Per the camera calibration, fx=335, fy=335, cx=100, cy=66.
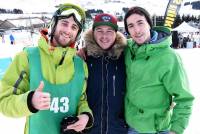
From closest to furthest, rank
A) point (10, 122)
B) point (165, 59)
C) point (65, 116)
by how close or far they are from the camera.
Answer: point (65, 116) < point (165, 59) < point (10, 122)

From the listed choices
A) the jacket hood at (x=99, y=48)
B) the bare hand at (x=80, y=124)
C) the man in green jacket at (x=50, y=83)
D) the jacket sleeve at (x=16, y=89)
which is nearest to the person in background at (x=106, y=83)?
the jacket hood at (x=99, y=48)

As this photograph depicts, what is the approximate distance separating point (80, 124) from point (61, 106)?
18cm

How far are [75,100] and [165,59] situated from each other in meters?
0.72

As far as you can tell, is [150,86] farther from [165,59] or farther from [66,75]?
[66,75]

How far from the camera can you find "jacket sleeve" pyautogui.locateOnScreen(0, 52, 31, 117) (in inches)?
76.9

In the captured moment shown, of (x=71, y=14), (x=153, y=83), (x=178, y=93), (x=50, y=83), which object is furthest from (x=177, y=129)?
(x=71, y=14)

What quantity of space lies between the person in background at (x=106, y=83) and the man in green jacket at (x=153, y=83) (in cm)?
7

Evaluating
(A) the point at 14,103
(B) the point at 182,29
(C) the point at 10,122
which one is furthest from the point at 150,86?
(B) the point at 182,29

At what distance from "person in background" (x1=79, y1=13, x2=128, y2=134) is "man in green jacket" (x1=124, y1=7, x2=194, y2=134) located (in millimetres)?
67

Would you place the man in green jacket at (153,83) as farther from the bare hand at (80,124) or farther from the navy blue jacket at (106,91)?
the bare hand at (80,124)

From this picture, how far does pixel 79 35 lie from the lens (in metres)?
2.59

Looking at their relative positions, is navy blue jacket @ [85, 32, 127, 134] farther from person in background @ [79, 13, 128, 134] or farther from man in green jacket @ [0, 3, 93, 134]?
man in green jacket @ [0, 3, 93, 134]

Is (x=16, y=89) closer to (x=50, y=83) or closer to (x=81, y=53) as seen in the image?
(x=50, y=83)

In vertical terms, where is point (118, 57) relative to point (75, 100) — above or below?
above
